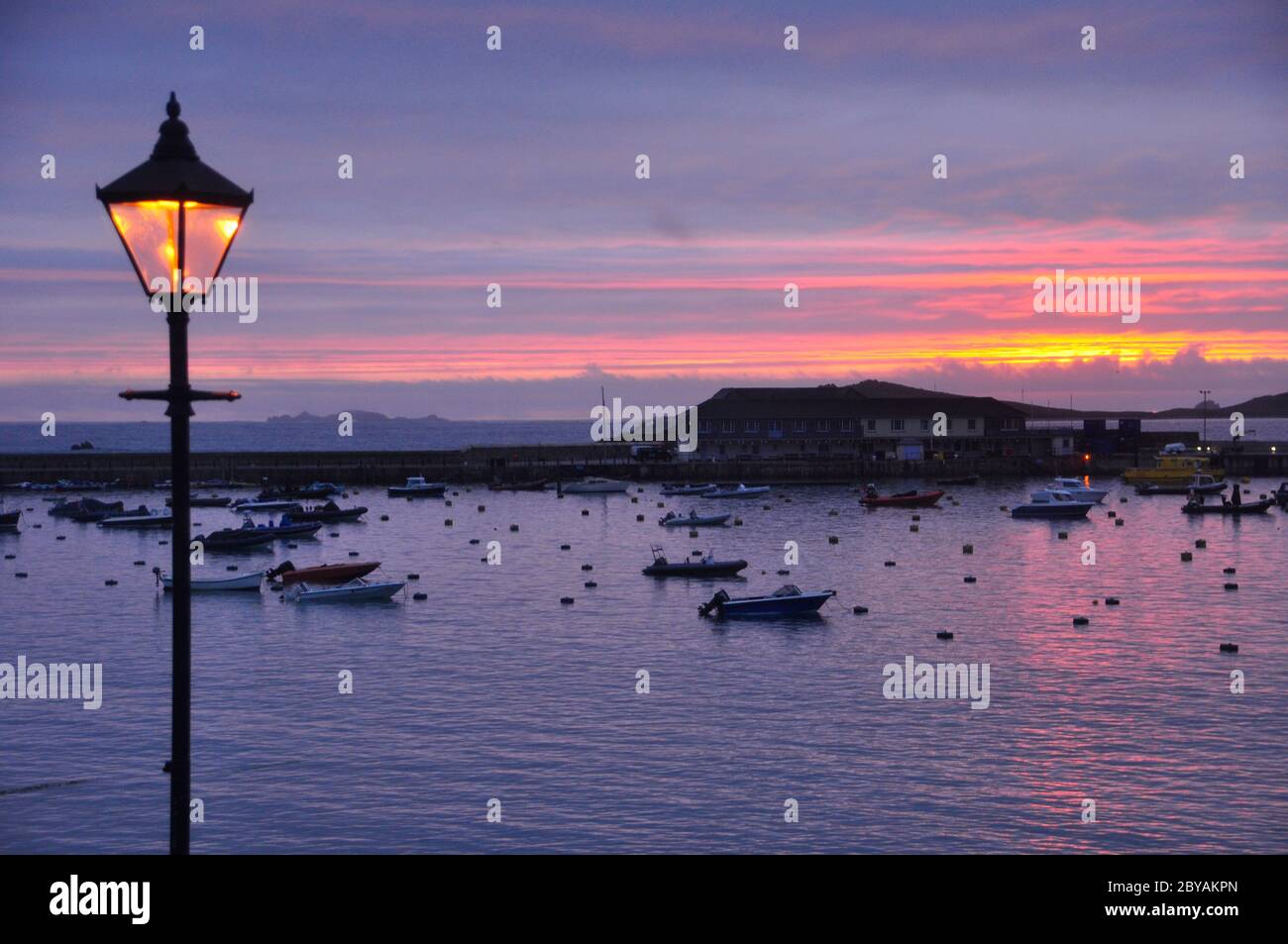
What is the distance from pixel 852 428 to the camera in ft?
487

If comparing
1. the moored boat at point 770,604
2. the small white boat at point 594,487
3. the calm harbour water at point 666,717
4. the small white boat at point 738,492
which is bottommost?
the calm harbour water at point 666,717

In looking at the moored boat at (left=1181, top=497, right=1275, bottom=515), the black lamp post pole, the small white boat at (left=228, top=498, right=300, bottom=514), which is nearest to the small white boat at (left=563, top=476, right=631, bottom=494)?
the small white boat at (left=228, top=498, right=300, bottom=514)

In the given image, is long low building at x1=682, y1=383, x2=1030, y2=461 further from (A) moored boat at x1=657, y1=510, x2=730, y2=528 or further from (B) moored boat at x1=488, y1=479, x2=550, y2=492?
(A) moored boat at x1=657, y1=510, x2=730, y2=528

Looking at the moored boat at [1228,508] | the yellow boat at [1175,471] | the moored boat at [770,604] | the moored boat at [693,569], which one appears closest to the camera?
the moored boat at [770,604]

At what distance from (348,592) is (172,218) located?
183 feet

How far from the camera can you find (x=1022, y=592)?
208 feet

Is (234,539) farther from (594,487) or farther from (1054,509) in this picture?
(1054,509)

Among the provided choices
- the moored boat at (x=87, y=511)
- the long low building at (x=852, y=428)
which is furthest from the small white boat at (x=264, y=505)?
the long low building at (x=852, y=428)

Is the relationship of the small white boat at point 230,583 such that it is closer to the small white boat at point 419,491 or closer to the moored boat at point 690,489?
the small white boat at point 419,491

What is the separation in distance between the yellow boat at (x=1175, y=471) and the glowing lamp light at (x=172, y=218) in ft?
428

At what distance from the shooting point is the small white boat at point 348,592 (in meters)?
60.7

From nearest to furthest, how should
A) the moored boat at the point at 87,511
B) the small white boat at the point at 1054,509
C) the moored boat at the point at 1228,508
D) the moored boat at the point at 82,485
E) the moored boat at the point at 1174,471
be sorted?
the small white boat at the point at 1054,509
the moored boat at the point at 1228,508
the moored boat at the point at 87,511
the moored boat at the point at 1174,471
the moored boat at the point at 82,485

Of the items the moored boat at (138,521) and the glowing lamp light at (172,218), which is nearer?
the glowing lamp light at (172,218)
